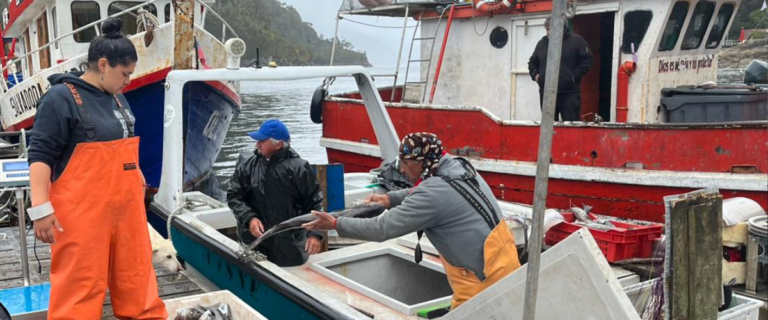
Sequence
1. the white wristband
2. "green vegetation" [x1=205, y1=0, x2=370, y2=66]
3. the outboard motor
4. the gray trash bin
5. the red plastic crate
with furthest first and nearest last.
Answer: "green vegetation" [x1=205, y1=0, x2=370, y2=66] → the outboard motor → the gray trash bin → the red plastic crate → the white wristband

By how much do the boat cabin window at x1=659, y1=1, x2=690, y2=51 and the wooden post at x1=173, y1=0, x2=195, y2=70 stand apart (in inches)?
207

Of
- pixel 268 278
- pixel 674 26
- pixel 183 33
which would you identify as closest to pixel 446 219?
pixel 268 278

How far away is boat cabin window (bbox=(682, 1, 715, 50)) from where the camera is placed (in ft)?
28.1

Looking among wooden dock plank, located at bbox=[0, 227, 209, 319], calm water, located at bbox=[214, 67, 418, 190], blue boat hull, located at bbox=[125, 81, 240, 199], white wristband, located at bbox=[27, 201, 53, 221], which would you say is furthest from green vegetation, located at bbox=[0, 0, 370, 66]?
white wristband, located at bbox=[27, 201, 53, 221]

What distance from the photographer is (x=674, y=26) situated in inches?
331

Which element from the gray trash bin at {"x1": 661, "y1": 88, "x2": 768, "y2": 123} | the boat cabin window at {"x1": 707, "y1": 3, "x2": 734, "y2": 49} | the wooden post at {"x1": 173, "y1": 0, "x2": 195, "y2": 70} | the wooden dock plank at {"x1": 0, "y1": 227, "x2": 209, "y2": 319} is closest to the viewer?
the wooden dock plank at {"x1": 0, "y1": 227, "x2": 209, "y2": 319}

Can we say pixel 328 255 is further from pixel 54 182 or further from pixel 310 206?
pixel 54 182

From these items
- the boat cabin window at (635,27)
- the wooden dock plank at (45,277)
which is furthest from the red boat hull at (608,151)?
the wooden dock plank at (45,277)

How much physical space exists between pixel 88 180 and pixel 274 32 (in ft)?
337

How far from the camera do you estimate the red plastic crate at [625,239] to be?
5004 millimetres

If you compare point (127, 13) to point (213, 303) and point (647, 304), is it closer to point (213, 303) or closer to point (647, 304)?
point (213, 303)

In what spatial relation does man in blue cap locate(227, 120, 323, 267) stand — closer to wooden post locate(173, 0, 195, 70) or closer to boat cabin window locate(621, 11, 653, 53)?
wooden post locate(173, 0, 195, 70)

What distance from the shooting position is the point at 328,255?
5.11m

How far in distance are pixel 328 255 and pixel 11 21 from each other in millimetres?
12765
